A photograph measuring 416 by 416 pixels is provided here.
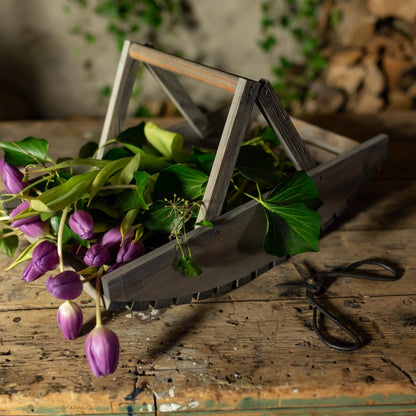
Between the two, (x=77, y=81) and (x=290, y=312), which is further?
(x=77, y=81)

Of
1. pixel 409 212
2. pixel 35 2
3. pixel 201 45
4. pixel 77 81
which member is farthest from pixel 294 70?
pixel 409 212

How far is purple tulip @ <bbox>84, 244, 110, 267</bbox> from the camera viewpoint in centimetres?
63

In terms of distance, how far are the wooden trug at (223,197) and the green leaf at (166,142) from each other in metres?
0.07

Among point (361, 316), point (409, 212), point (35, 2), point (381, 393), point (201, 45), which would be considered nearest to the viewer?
point (381, 393)

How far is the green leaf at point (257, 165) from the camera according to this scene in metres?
0.69

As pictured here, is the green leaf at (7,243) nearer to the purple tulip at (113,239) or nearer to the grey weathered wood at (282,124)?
the purple tulip at (113,239)

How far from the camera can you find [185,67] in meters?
0.69

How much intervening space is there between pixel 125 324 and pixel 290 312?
23 centimetres

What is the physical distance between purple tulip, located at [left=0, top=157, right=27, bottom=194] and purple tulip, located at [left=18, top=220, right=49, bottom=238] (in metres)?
0.06

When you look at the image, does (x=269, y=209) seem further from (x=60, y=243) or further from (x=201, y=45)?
(x=201, y=45)

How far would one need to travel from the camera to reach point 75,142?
1160 millimetres

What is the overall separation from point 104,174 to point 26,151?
0.46ft

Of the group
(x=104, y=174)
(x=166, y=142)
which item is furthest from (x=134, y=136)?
(x=104, y=174)

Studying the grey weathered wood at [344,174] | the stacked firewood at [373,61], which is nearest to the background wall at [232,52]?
the stacked firewood at [373,61]
